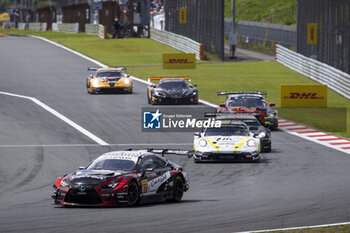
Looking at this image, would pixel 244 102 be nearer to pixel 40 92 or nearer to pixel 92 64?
pixel 40 92

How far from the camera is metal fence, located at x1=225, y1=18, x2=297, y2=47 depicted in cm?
8181

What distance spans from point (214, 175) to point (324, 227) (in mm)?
8869

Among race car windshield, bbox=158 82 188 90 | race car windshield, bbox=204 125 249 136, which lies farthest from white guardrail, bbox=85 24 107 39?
race car windshield, bbox=204 125 249 136

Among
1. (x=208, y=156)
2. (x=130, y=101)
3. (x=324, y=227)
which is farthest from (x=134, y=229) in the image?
(x=130, y=101)

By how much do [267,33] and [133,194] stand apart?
70647 millimetres

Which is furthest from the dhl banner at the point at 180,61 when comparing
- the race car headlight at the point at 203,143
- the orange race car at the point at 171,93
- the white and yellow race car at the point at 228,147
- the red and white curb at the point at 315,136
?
the race car headlight at the point at 203,143

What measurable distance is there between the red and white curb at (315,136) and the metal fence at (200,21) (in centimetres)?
3392

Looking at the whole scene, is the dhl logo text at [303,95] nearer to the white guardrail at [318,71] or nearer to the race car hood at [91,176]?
the white guardrail at [318,71]

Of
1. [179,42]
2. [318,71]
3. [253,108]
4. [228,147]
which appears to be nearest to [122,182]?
[228,147]

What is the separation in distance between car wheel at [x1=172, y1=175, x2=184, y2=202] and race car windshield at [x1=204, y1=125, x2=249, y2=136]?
730 centimetres

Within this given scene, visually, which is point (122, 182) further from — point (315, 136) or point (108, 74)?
point (108, 74)

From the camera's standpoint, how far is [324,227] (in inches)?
558

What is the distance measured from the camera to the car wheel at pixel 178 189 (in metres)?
18.5

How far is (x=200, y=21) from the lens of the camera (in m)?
77.2
